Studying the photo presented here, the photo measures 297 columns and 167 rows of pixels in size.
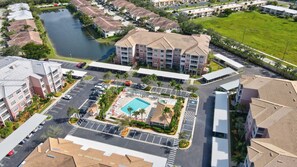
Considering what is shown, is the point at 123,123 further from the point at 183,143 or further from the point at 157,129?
the point at 183,143

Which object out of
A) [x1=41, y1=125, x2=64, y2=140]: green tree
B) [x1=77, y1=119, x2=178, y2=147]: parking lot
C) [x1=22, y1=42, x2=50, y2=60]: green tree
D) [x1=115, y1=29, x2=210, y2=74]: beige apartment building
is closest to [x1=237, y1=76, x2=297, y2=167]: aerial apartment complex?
Result: [x1=77, y1=119, x2=178, y2=147]: parking lot

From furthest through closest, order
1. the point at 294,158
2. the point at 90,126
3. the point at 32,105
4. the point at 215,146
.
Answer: the point at 32,105 → the point at 90,126 → the point at 215,146 → the point at 294,158

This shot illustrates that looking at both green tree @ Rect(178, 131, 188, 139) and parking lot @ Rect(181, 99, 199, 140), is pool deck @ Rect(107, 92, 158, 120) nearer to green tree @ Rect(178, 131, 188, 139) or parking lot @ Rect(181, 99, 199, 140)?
parking lot @ Rect(181, 99, 199, 140)

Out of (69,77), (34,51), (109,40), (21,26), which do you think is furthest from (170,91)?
(21,26)

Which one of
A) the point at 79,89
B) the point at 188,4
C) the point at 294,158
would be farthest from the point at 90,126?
the point at 188,4

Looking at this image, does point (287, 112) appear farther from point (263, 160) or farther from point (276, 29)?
point (276, 29)

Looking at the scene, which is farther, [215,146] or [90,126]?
[90,126]
